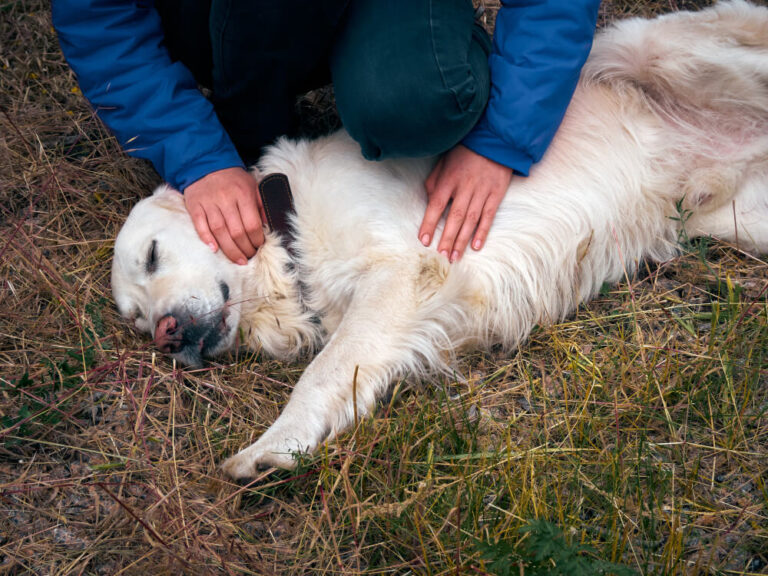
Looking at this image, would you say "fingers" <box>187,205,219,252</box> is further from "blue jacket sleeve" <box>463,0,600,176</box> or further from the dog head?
"blue jacket sleeve" <box>463,0,600,176</box>

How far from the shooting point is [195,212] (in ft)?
8.07

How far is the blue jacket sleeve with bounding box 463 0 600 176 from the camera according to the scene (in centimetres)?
227

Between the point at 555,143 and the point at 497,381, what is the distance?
3.45ft

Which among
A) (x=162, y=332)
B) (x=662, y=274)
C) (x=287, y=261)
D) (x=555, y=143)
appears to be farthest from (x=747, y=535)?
(x=162, y=332)

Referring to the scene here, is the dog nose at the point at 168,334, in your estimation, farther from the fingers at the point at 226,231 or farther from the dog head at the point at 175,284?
the fingers at the point at 226,231

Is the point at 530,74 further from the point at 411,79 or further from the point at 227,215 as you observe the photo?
the point at 227,215

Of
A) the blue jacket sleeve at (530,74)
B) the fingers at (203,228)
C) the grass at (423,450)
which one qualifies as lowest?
the grass at (423,450)

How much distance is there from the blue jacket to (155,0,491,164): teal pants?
0.12 m

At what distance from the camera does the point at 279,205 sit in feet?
8.16

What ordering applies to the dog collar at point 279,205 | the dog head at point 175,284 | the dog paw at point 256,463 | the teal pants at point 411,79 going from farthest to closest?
the dog collar at point 279,205 < the dog head at point 175,284 < the teal pants at point 411,79 < the dog paw at point 256,463

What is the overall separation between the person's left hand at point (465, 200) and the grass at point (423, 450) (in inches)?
18.6

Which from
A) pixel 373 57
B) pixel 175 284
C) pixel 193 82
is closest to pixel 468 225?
pixel 373 57

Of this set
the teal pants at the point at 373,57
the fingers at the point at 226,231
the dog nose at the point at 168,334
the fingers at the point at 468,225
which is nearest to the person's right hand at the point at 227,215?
the fingers at the point at 226,231

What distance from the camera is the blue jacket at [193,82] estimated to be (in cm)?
229
